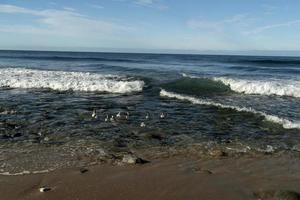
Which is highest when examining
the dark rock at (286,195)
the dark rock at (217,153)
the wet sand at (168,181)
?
the dark rock at (286,195)

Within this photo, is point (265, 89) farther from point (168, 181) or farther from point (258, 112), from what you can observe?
point (168, 181)

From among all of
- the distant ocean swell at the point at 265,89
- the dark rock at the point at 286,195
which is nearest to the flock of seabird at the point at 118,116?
the dark rock at the point at 286,195

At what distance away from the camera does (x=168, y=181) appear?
6.58 meters

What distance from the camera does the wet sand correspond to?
598 centimetres

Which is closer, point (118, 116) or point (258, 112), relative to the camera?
point (118, 116)

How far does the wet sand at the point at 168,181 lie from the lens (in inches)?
236

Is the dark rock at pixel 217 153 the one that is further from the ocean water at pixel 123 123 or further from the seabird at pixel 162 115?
the seabird at pixel 162 115

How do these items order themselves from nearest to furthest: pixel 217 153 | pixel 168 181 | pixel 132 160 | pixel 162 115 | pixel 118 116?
pixel 168 181, pixel 132 160, pixel 217 153, pixel 118 116, pixel 162 115

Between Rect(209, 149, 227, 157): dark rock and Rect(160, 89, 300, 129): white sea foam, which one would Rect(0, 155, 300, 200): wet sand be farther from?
Rect(160, 89, 300, 129): white sea foam

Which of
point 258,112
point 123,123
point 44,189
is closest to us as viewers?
point 44,189

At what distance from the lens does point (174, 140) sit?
9297 millimetres

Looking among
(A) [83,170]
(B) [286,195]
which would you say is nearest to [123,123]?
(A) [83,170]

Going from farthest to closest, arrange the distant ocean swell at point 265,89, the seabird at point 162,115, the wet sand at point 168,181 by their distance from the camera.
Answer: the distant ocean swell at point 265,89
the seabird at point 162,115
the wet sand at point 168,181

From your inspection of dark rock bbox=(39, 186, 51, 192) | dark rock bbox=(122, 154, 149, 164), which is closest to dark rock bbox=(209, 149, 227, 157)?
dark rock bbox=(122, 154, 149, 164)
